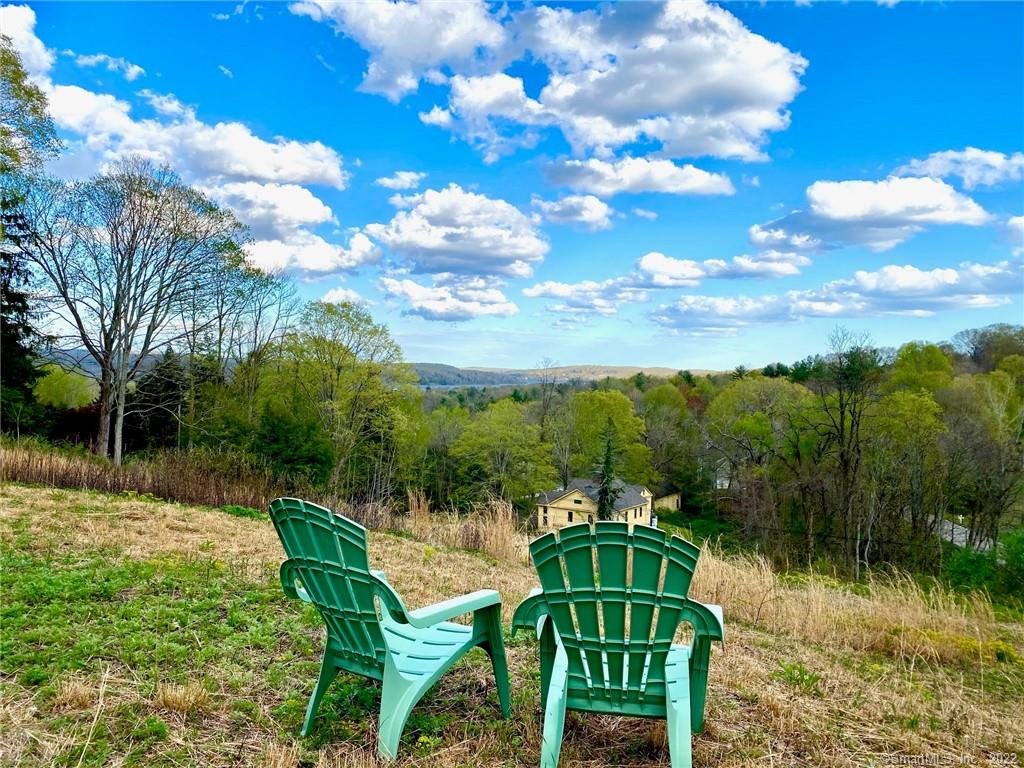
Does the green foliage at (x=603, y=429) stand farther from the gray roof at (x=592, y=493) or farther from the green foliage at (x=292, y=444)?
the green foliage at (x=292, y=444)

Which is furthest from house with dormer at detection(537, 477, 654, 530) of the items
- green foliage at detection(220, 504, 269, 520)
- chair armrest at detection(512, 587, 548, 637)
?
chair armrest at detection(512, 587, 548, 637)

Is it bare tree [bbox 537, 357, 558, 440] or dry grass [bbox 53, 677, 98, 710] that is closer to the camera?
dry grass [bbox 53, 677, 98, 710]

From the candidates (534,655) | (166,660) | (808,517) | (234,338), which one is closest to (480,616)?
(534,655)

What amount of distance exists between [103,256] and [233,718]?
1868 centimetres

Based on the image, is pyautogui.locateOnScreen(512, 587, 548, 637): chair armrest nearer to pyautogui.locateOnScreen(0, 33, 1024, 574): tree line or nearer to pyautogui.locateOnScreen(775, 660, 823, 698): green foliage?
pyautogui.locateOnScreen(775, 660, 823, 698): green foliage

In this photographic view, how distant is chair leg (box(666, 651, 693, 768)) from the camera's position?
226cm

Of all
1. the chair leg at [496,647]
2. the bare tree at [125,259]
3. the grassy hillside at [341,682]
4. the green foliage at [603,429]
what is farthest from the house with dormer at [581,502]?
the chair leg at [496,647]

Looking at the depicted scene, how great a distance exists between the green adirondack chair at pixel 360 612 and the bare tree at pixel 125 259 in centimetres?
1841

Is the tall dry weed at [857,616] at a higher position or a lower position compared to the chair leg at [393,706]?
lower

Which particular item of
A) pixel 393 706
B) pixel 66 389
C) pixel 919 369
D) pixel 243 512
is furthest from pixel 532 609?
pixel 919 369

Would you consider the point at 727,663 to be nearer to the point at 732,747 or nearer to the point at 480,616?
the point at 732,747

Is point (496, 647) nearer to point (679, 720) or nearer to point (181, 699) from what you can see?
point (679, 720)

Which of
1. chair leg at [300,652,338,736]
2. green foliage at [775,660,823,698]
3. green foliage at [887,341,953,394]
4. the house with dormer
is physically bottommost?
the house with dormer

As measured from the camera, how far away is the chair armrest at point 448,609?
248 cm
